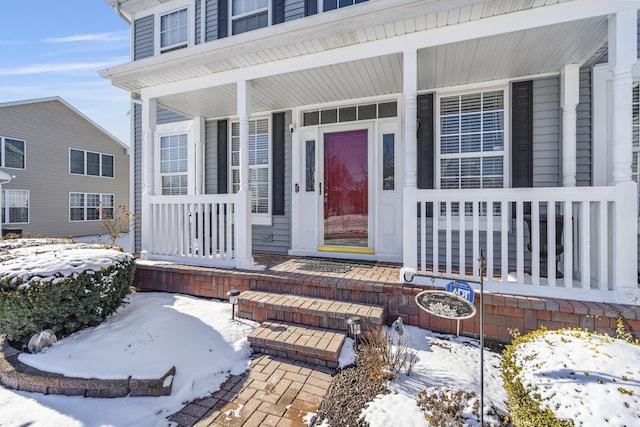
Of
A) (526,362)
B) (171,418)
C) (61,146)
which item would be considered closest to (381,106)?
(526,362)

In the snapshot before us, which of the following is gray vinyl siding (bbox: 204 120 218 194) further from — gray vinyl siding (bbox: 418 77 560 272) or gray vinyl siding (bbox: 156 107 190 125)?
gray vinyl siding (bbox: 418 77 560 272)

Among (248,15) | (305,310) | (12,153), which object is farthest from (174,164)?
(12,153)

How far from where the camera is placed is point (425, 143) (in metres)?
4.18

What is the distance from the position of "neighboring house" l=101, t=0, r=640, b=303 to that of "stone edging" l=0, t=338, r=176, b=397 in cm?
184

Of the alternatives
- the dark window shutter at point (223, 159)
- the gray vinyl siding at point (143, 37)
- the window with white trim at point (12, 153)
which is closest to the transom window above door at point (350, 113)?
the dark window shutter at point (223, 159)

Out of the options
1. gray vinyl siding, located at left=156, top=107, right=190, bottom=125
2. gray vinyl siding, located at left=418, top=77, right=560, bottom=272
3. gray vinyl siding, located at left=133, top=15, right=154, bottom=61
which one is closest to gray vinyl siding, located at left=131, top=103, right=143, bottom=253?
gray vinyl siding, located at left=156, top=107, right=190, bottom=125

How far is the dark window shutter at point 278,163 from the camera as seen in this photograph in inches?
199

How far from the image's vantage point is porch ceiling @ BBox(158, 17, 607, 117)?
2953 mm

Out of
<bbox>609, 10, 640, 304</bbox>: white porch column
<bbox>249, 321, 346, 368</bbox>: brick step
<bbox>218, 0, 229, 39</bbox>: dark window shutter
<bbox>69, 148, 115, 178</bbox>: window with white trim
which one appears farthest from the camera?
<bbox>69, 148, 115, 178</bbox>: window with white trim

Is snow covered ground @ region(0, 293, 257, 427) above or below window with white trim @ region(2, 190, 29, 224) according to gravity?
below

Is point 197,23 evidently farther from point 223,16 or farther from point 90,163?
point 90,163

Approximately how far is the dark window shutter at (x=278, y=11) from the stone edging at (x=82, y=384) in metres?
5.12

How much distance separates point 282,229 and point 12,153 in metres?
13.5

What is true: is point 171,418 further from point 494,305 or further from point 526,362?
point 494,305
